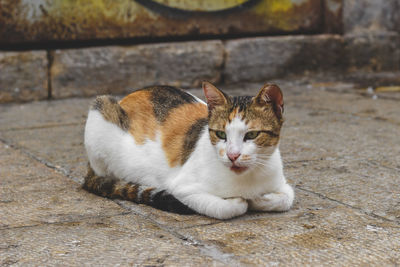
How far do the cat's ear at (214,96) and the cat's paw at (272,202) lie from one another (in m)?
0.50

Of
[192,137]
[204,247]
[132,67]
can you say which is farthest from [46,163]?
[132,67]

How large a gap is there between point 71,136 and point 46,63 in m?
1.94

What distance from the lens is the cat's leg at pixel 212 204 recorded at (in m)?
2.69

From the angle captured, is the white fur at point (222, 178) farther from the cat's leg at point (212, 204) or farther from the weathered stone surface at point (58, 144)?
the weathered stone surface at point (58, 144)

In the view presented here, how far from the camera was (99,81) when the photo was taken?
267 inches

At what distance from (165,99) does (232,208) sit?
0.88m

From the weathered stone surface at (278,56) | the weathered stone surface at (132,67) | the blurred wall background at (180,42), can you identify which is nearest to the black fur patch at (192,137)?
the weathered stone surface at (132,67)

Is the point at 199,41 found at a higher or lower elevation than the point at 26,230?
higher

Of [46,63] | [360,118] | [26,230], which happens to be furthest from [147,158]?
[46,63]

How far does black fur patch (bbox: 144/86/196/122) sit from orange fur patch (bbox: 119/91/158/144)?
3 centimetres

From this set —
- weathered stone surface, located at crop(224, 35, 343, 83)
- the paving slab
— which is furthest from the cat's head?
weathered stone surface, located at crop(224, 35, 343, 83)

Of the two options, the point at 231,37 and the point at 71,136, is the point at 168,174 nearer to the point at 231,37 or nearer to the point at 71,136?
the point at 71,136

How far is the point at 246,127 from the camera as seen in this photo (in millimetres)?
2562

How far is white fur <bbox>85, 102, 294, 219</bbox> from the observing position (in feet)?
8.49
